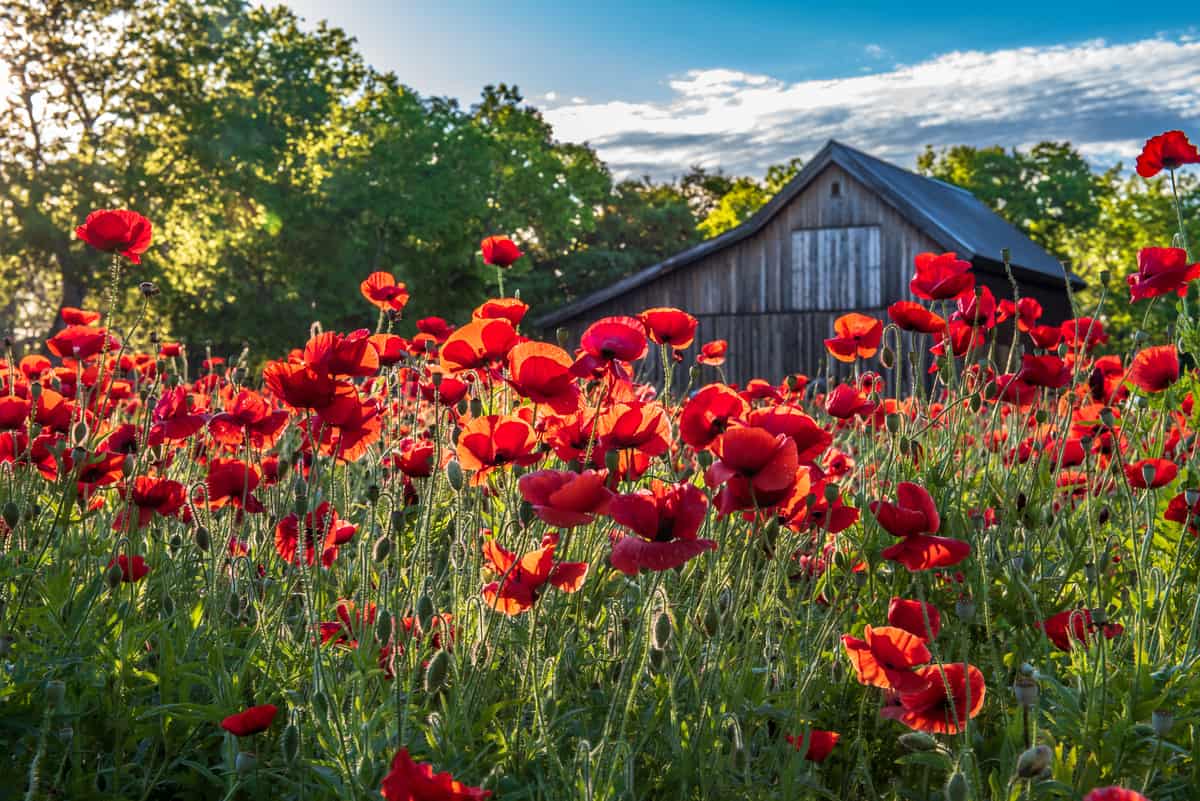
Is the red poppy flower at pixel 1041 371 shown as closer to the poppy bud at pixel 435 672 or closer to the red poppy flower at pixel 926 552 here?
the red poppy flower at pixel 926 552

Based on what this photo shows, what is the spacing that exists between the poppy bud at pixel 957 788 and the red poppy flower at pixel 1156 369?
2156 millimetres

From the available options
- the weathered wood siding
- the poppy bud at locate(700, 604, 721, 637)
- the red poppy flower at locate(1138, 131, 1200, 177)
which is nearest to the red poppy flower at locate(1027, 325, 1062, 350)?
the red poppy flower at locate(1138, 131, 1200, 177)

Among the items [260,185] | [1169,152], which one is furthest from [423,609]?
[260,185]

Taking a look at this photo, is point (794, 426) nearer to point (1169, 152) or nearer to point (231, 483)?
point (231, 483)

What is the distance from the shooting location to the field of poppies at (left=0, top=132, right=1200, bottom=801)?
1972 millimetres

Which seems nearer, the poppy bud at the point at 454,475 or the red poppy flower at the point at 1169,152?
the poppy bud at the point at 454,475

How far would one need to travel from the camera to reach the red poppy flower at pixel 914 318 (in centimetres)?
326

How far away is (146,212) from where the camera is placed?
30594mm

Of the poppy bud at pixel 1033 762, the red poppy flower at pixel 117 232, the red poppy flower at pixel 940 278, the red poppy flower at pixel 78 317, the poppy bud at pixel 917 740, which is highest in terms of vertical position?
the red poppy flower at pixel 117 232

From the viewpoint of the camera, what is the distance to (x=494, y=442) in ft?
Answer: 7.31

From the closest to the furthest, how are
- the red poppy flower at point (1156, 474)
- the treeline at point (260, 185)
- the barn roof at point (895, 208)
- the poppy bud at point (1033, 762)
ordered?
1. the poppy bud at point (1033, 762)
2. the red poppy flower at point (1156, 474)
3. the barn roof at point (895, 208)
4. the treeline at point (260, 185)

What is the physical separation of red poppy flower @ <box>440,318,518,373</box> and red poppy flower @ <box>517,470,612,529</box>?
26.3 inches

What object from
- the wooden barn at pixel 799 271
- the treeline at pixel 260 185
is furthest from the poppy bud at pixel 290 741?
the treeline at pixel 260 185

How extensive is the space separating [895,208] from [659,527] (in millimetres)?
22514
